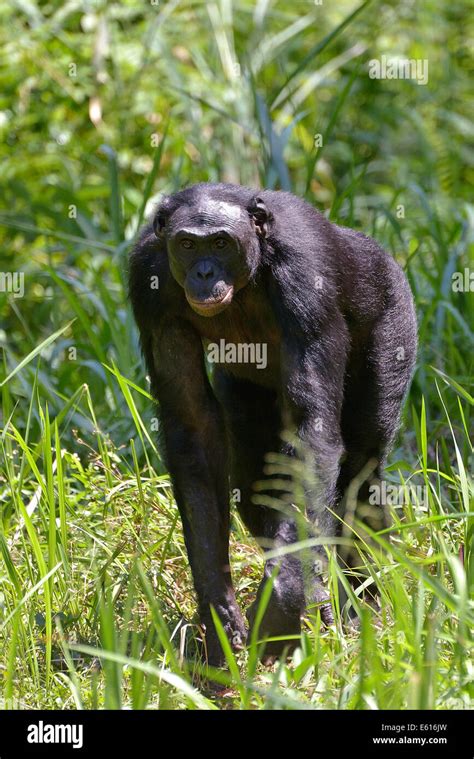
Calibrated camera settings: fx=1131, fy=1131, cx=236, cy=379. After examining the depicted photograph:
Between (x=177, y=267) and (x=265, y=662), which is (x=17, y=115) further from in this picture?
(x=265, y=662)

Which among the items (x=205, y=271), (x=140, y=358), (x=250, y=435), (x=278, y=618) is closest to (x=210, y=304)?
(x=205, y=271)

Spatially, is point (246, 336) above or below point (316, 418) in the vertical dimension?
above

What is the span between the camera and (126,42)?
38.9 feet

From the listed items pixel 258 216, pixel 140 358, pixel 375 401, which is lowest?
pixel 375 401

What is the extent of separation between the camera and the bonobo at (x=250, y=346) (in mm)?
5152

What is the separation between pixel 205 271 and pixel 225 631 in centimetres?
166

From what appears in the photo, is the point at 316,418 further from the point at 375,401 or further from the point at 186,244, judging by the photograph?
the point at 375,401

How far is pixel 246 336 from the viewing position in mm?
5758

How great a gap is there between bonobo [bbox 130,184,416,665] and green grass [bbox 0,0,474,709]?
0.28 meters

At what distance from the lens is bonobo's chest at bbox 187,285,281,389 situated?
5633 mm

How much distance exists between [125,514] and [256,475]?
0.75 metres

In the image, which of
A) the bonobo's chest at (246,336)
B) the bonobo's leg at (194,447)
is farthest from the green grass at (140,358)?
the bonobo's chest at (246,336)

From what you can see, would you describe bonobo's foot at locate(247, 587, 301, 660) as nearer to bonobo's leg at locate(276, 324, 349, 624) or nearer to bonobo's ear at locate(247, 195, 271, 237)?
bonobo's leg at locate(276, 324, 349, 624)

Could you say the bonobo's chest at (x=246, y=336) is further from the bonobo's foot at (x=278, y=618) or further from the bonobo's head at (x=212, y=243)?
the bonobo's foot at (x=278, y=618)
